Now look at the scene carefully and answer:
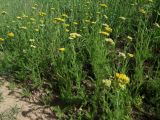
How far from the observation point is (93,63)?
3338mm

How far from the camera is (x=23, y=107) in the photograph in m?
3.33

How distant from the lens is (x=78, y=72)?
11.3ft

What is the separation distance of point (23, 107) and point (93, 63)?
0.93 metres

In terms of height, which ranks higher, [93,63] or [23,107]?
[93,63]

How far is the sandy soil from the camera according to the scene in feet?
10.4

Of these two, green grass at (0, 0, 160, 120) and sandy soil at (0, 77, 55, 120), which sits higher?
green grass at (0, 0, 160, 120)

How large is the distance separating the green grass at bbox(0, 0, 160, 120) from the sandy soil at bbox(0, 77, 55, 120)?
0.35 ft

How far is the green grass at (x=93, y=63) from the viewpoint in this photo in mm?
2982

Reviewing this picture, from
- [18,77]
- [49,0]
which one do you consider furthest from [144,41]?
[49,0]

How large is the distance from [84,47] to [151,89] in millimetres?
1088

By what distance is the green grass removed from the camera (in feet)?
9.78

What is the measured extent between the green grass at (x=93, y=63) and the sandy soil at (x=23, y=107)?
106mm

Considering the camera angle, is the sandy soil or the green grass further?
the sandy soil

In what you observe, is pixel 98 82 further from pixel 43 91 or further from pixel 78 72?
pixel 43 91
